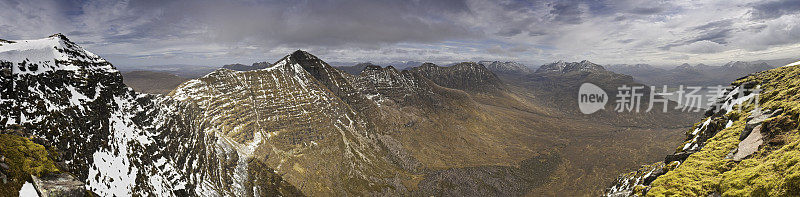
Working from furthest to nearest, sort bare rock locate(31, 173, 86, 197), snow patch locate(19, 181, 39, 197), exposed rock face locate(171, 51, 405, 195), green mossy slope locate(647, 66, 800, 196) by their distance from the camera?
exposed rock face locate(171, 51, 405, 195) → bare rock locate(31, 173, 86, 197) → snow patch locate(19, 181, 39, 197) → green mossy slope locate(647, 66, 800, 196)

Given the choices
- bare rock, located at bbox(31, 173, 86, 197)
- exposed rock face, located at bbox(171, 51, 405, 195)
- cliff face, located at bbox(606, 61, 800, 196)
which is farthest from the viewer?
exposed rock face, located at bbox(171, 51, 405, 195)

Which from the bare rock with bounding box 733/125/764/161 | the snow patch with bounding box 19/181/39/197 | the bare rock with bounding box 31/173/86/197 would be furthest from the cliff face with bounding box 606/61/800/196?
the snow patch with bounding box 19/181/39/197

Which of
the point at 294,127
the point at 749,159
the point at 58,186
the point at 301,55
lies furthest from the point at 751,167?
the point at 301,55

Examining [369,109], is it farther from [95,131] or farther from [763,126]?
[763,126]

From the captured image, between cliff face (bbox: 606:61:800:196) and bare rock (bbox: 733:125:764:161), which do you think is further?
bare rock (bbox: 733:125:764:161)

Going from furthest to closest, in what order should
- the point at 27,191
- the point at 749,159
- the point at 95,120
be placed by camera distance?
1. the point at 95,120
2. the point at 749,159
3. the point at 27,191

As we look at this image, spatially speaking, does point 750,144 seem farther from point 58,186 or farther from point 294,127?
point 294,127

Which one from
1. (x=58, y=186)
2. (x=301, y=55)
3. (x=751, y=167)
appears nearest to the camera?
(x=58, y=186)

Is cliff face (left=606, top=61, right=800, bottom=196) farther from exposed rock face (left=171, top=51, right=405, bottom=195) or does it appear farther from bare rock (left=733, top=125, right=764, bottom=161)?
exposed rock face (left=171, top=51, right=405, bottom=195)

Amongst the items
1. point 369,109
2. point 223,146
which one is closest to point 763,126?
point 223,146

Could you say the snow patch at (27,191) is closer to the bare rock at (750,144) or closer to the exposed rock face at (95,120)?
the exposed rock face at (95,120)
